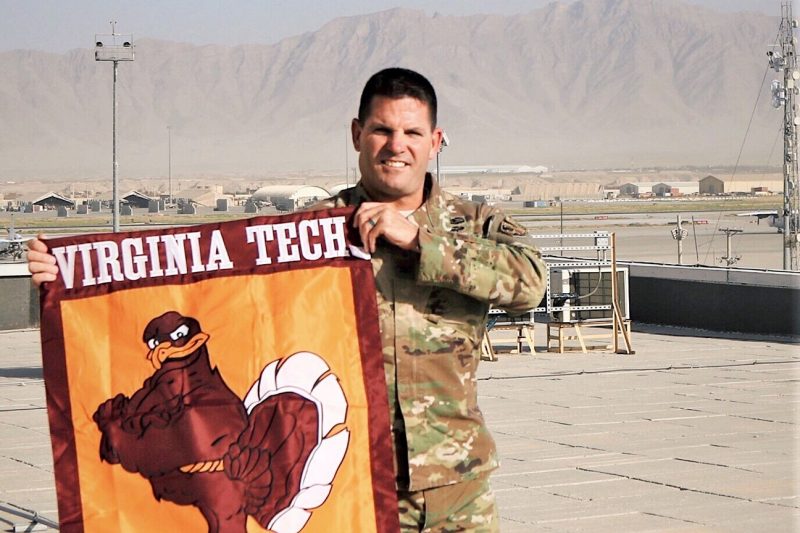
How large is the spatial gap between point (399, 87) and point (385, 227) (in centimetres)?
39

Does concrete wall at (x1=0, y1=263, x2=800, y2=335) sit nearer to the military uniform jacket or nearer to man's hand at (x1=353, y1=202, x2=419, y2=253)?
the military uniform jacket

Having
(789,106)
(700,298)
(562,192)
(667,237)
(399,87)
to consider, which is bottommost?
(700,298)

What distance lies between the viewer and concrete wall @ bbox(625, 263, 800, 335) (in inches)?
737

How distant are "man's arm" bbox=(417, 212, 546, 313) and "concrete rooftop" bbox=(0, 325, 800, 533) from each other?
4.17 metres

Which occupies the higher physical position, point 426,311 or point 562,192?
point 562,192

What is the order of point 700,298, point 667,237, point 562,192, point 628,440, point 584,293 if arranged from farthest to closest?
point 562,192 < point 667,237 < point 700,298 < point 584,293 < point 628,440

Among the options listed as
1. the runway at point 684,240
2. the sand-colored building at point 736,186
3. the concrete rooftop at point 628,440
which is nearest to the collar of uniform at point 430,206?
the concrete rooftop at point 628,440

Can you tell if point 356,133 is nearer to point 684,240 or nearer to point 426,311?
point 426,311

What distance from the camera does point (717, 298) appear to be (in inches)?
790

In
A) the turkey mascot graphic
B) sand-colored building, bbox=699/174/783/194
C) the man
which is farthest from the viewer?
sand-colored building, bbox=699/174/783/194

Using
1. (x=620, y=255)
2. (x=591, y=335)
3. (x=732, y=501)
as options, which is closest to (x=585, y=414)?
(x=732, y=501)

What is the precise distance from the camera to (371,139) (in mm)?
3752

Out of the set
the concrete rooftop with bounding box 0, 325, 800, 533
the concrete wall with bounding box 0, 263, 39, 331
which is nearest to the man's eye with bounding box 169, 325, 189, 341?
the concrete rooftop with bounding box 0, 325, 800, 533

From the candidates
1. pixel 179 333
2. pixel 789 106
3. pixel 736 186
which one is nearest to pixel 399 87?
pixel 179 333
